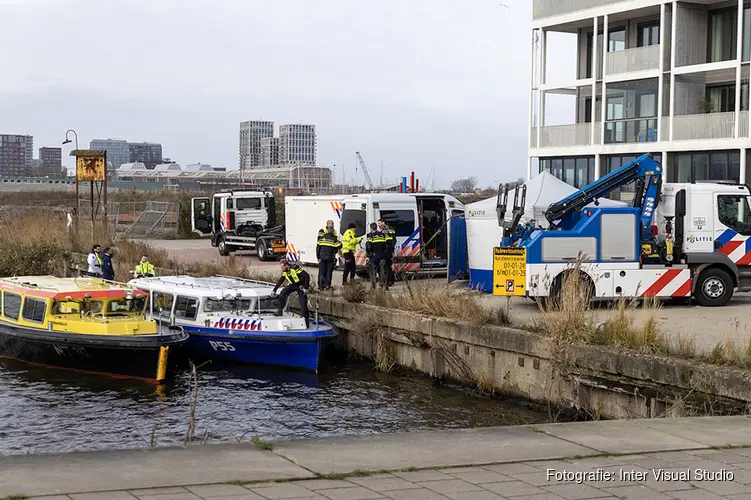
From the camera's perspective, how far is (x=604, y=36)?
122 feet

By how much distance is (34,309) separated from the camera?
2097 centimetres

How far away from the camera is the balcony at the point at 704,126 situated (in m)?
32.8

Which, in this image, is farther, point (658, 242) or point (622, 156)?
point (622, 156)

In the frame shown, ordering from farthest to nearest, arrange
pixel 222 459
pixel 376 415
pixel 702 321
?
pixel 702 321, pixel 376 415, pixel 222 459

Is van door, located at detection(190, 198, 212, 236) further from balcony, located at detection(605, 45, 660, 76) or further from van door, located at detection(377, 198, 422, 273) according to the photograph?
van door, located at detection(377, 198, 422, 273)

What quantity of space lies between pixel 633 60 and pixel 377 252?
54.5 feet

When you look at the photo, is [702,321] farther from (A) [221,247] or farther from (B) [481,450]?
(A) [221,247]

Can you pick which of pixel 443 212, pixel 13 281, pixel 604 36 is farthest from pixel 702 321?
pixel 604 36

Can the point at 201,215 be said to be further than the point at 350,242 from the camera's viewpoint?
Yes

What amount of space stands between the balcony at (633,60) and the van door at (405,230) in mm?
13068

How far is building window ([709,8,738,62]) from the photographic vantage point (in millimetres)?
34062

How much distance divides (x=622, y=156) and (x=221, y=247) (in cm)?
1529

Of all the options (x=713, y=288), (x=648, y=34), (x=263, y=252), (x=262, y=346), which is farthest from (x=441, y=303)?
(x=648, y=34)

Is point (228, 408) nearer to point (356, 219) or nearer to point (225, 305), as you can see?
point (225, 305)
